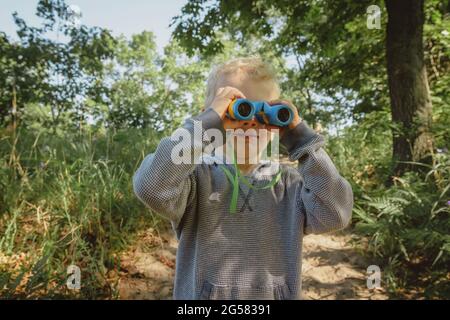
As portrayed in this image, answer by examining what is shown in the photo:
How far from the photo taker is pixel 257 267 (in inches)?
40.3

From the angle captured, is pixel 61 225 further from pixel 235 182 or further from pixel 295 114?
pixel 295 114

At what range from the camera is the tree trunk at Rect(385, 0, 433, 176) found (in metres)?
2.92

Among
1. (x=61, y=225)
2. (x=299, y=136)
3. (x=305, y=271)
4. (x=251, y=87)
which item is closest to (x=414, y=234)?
(x=305, y=271)

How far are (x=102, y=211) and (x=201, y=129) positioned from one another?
158 centimetres

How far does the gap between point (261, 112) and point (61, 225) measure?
1625 millimetres

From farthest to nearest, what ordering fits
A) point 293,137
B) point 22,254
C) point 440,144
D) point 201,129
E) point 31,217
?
1. point 440,144
2. point 31,217
3. point 22,254
4. point 293,137
5. point 201,129

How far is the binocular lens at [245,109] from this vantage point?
3.11ft

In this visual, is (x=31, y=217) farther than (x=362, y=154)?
No

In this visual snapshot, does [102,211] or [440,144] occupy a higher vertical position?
[440,144]

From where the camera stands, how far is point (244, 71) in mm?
1140

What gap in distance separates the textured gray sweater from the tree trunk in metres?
2.22

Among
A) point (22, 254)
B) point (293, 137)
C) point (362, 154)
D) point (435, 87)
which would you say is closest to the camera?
point (293, 137)
